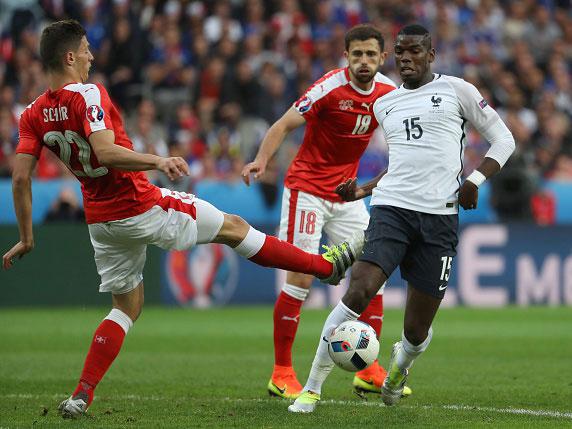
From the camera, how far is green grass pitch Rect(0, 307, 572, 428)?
23.6 ft

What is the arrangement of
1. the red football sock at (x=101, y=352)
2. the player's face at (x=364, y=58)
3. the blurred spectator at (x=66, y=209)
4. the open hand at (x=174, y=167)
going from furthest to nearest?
the blurred spectator at (x=66, y=209) < the player's face at (x=364, y=58) < the red football sock at (x=101, y=352) < the open hand at (x=174, y=167)

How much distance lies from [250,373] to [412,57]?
12.3 ft

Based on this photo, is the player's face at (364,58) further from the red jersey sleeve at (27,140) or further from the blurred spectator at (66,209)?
the blurred spectator at (66,209)

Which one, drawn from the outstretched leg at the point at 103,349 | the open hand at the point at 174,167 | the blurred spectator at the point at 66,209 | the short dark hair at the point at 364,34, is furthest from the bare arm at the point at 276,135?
the blurred spectator at the point at 66,209

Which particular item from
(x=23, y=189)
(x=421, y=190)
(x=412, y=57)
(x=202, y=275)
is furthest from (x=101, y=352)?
(x=202, y=275)

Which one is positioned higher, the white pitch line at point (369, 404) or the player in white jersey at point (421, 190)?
the player in white jersey at point (421, 190)

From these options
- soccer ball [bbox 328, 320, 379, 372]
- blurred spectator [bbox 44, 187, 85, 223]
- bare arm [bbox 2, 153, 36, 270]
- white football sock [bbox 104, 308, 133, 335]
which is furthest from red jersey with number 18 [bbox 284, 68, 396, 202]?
blurred spectator [bbox 44, 187, 85, 223]

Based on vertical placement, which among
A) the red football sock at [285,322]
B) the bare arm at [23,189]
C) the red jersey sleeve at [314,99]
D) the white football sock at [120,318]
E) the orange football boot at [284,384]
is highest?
the red jersey sleeve at [314,99]

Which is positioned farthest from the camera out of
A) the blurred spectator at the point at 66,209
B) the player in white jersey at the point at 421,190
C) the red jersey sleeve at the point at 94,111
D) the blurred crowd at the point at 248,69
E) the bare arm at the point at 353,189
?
the blurred crowd at the point at 248,69

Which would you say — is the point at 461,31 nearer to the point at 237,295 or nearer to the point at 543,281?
the point at 543,281

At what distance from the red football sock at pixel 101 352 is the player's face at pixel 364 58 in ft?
9.02

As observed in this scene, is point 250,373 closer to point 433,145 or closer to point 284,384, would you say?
point 284,384

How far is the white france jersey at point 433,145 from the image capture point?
7262 mm

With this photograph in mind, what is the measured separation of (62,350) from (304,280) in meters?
4.13
